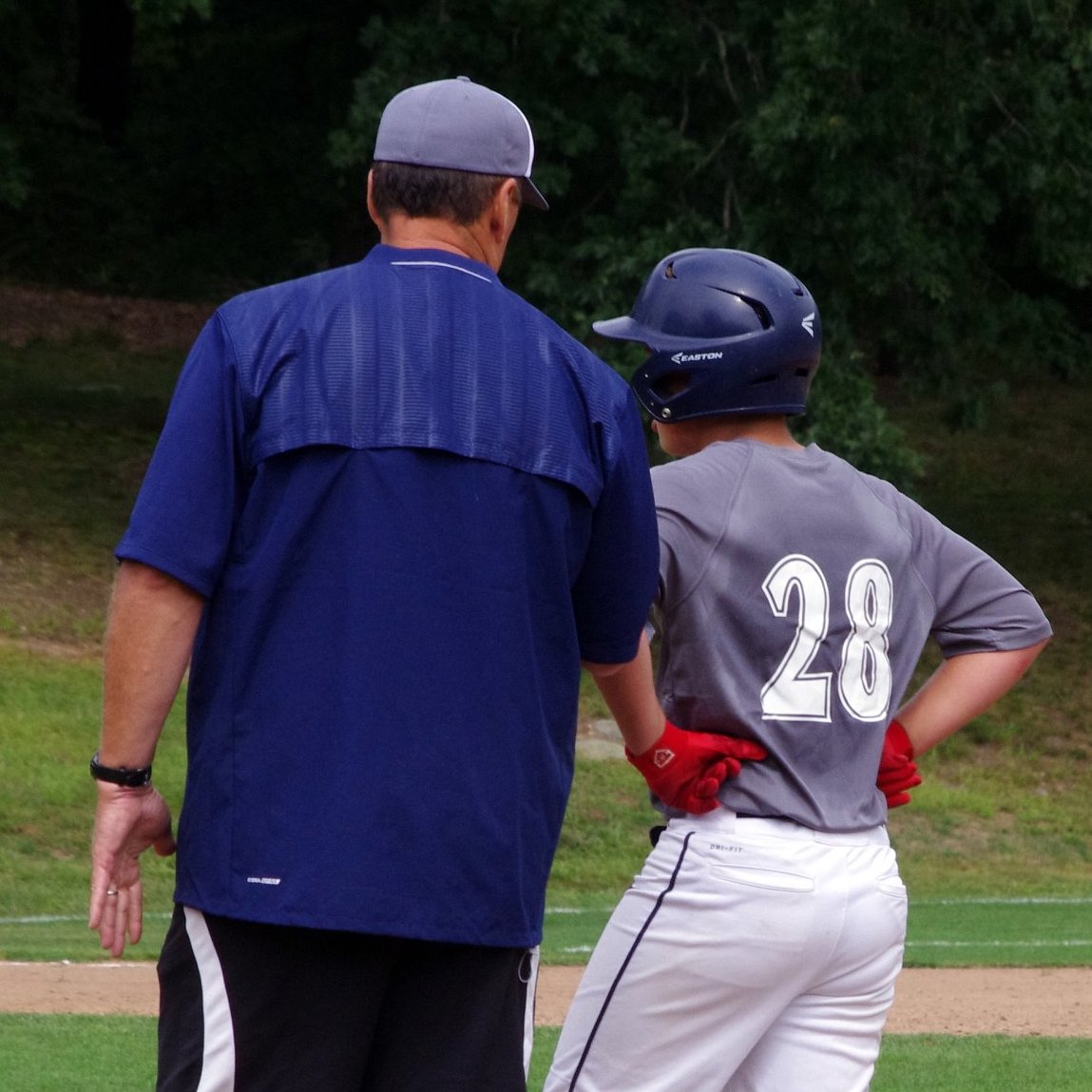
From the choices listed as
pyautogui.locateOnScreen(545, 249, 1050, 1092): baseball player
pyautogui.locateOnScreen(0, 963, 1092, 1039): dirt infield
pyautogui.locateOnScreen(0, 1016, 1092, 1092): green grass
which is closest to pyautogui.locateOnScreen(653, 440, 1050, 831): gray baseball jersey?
pyautogui.locateOnScreen(545, 249, 1050, 1092): baseball player

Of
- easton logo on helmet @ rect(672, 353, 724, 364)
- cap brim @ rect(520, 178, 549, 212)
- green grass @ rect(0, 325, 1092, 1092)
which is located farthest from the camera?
green grass @ rect(0, 325, 1092, 1092)

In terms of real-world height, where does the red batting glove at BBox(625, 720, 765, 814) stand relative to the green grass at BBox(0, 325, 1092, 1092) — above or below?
above

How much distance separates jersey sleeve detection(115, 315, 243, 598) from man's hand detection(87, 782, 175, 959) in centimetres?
34

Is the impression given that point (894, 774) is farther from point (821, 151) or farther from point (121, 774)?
point (821, 151)

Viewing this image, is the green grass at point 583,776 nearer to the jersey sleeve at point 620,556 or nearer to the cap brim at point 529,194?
the jersey sleeve at point 620,556

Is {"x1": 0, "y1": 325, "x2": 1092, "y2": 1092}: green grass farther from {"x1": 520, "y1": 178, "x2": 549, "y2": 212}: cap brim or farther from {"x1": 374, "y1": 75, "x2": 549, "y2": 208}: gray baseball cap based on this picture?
{"x1": 374, "y1": 75, "x2": 549, "y2": 208}: gray baseball cap

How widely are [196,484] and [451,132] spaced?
2.18ft

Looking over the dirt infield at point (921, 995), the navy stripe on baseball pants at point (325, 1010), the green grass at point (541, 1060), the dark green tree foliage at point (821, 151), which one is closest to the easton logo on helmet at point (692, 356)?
the navy stripe on baseball pants at point (325, 1010)

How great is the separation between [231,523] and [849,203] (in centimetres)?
1505

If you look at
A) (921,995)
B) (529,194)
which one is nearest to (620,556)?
(529,194)

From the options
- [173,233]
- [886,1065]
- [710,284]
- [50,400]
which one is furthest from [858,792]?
[173,233]

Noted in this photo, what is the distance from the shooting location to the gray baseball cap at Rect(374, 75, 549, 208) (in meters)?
2.90

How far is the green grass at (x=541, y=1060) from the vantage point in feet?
20.0

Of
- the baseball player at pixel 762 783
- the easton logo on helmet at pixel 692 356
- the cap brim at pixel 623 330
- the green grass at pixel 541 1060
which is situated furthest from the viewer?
the green grass at pixel 541 1060
